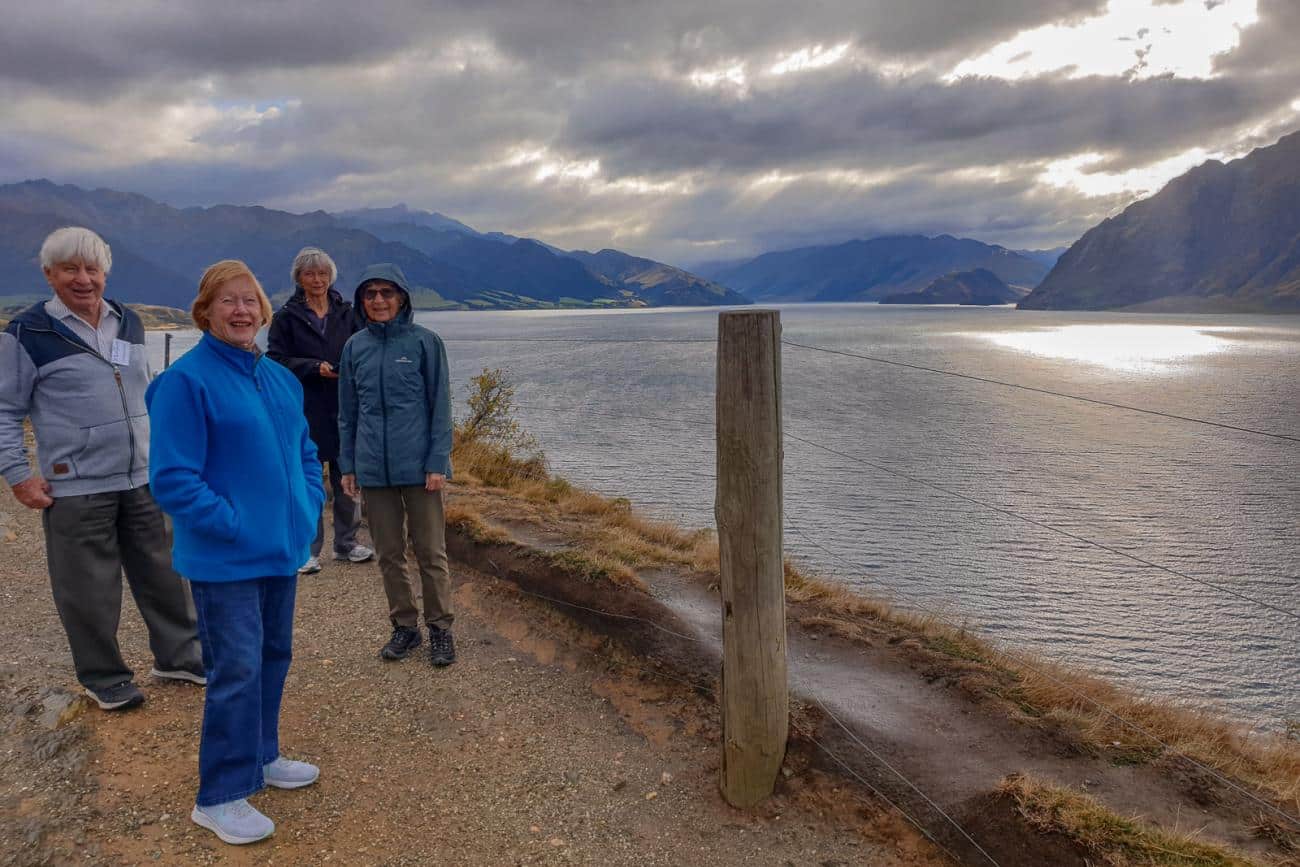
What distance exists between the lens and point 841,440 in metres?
25.3

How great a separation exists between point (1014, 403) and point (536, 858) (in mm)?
35881

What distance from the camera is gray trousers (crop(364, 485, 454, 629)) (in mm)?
5219

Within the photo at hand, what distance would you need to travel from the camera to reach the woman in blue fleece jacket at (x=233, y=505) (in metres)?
2.93

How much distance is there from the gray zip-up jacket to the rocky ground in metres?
1.45

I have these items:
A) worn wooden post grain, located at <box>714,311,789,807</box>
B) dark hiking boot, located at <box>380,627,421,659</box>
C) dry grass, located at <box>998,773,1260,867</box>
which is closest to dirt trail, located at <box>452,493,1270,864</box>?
dry grass, located at <box>998,773,1260,867</box>

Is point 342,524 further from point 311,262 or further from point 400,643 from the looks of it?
point 311,262

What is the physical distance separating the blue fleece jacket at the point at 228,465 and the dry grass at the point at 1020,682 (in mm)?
3823

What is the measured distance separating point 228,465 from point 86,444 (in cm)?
157

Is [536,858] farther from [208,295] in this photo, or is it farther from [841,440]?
[841,440]

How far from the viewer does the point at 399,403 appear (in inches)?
198

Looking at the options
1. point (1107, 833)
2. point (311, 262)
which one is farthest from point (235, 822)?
point (311, 262)

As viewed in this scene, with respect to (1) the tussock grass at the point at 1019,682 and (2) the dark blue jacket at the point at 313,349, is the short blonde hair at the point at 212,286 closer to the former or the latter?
(2) the dark blue jacket at the point at 313,349

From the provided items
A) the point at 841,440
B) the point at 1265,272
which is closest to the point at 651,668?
the point at 841,440

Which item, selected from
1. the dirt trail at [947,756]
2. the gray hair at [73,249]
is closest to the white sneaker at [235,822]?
the gray hair at [73,249]
